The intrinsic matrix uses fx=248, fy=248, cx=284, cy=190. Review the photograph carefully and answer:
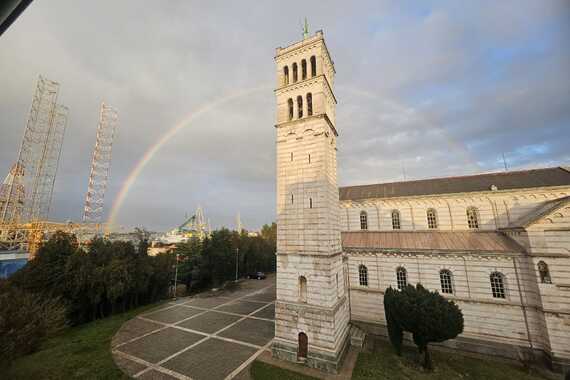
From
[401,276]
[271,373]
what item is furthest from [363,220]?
[271,373]

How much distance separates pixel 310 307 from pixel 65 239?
106ft

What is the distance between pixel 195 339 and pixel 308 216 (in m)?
18.0

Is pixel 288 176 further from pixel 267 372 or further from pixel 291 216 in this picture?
pixel 267 372

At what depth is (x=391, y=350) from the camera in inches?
968

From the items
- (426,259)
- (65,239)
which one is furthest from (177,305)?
(426,259)

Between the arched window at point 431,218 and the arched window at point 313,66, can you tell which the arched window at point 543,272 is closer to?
the arched window at point 431,218

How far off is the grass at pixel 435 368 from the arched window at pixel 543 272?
317 inches

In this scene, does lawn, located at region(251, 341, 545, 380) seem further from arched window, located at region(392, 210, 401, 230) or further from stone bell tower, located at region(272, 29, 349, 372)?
arched window, located at region(392, 210, 401, 230)

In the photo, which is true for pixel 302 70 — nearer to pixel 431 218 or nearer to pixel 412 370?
pixel 431 218

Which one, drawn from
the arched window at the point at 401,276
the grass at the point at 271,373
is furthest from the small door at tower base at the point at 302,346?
the arched window at the point at 401,276

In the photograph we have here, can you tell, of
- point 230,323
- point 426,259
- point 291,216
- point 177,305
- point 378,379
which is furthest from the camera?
point 177,305

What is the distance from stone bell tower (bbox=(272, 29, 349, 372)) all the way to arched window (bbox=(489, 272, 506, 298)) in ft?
50.4

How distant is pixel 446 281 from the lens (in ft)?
89.4

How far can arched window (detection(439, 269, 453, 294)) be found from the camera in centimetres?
2694
